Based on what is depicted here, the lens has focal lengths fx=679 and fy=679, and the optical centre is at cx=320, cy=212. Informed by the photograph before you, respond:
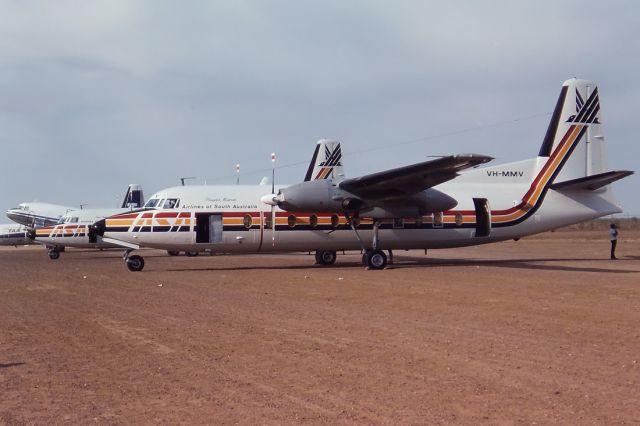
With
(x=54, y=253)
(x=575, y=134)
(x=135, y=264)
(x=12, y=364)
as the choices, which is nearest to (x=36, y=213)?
(x=54, y=253)

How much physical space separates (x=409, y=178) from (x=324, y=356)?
46.1 feet

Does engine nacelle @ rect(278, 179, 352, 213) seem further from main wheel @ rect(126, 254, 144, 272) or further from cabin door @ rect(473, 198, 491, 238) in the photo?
main wheel @ rect(126, 254, 144, 272)

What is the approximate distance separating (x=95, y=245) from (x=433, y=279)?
24303mm

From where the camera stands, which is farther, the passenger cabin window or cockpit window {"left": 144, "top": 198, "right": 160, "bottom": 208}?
the passenger cabin window

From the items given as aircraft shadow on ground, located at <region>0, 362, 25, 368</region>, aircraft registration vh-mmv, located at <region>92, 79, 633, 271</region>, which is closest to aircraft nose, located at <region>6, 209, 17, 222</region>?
aircraft registration vh-mmv, located at <region>92, 79, 633, 271</region>

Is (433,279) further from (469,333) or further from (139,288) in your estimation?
(469,333)

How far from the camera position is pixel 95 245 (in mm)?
36938

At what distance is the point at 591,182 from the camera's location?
2400cm

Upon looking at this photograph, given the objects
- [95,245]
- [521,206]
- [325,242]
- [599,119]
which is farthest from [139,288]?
[95,245]

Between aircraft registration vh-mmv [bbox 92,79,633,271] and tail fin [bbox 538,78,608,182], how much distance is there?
4 cm

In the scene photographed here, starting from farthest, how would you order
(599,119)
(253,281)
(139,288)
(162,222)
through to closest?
(599,119) → (162,222) → (253,281) → (139,288)

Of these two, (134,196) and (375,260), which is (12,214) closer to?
(134,196)

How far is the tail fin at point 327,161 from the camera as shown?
37.2m

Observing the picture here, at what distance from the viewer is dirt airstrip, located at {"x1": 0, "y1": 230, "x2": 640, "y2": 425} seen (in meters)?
5.53
